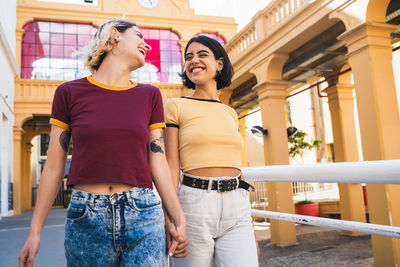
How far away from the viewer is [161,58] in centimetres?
1464

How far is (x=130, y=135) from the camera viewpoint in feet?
4.29

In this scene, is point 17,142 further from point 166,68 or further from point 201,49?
point 201,49

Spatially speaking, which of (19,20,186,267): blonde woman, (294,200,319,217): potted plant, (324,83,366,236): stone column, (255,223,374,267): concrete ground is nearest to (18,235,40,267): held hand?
(19,20,186,267): blonde woman

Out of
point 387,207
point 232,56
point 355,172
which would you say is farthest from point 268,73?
point 355,172

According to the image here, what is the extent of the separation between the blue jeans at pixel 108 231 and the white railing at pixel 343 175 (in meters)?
0.83

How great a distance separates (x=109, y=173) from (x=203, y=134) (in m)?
0.59

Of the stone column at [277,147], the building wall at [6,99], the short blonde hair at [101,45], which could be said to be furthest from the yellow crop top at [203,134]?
the building wall at [6,99]

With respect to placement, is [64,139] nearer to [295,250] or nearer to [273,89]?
[295,250]

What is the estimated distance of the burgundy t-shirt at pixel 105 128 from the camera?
126 centimetres

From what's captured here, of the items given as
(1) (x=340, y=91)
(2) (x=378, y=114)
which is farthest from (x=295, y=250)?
(1) (x=340, y=91)

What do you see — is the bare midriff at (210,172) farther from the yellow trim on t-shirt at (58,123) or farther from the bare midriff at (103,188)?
the yellow trim on t-shirt at (58,123)

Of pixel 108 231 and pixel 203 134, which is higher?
pixel 203 134

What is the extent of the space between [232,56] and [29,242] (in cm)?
917

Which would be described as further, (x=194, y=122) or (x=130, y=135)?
(x=194, y=122)
